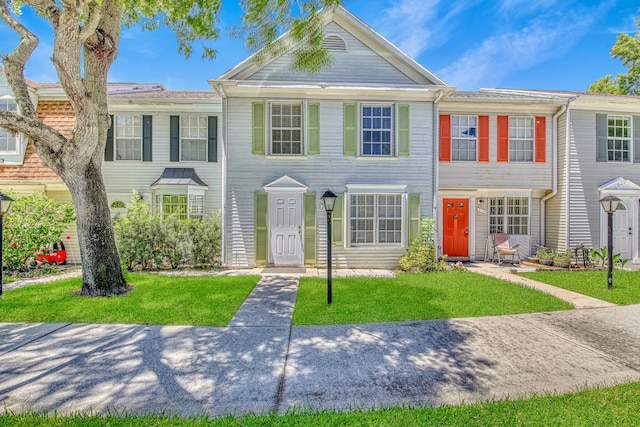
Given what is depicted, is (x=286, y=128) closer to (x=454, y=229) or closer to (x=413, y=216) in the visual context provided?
(x=413, y=216)

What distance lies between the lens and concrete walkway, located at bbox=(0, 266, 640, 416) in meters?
2.95

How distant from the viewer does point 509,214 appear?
36.4 ft

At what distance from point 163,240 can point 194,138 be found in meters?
3.75

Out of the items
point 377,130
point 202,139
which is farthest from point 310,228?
point 202,139

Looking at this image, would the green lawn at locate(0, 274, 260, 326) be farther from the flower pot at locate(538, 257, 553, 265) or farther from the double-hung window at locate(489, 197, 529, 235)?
the flower pot at locate(538, 257, 553, 265)

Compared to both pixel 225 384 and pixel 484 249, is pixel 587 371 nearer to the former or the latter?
pixel 225 384

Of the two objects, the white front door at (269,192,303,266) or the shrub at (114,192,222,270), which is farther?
the white front door at (269,192,303,266)

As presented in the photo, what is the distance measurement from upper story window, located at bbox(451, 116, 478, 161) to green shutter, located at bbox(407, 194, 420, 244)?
2.47 metres

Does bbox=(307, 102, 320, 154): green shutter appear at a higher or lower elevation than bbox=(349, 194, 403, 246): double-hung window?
higher

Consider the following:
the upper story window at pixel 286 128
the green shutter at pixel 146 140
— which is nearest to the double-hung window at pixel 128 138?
the green shutter at pixel 146 140

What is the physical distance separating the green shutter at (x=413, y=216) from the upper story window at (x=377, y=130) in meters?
1.66

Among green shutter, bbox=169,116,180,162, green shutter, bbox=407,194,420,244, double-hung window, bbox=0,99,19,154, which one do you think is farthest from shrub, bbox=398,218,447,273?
double-hung window, bbox=0,99,19,154

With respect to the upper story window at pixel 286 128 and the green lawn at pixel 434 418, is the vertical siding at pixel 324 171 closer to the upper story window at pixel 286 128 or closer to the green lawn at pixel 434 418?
the upper story window at pixel 286 128

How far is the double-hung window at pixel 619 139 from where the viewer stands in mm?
10758
